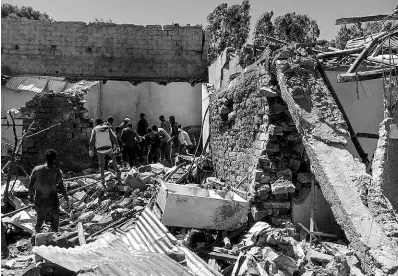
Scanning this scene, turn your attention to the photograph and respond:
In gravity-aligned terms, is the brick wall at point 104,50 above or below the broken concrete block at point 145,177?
above

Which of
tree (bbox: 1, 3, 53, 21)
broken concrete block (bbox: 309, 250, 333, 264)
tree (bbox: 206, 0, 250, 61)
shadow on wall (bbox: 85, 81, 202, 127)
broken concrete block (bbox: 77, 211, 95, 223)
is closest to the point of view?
broken concrete block (bbox: 309, 250, 333, 264)

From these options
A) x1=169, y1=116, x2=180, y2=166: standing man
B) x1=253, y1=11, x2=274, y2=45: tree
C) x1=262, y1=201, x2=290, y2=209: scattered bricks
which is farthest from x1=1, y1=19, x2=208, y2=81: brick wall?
x1=262, y1=201, x2=290, y2=209: scattered bricks

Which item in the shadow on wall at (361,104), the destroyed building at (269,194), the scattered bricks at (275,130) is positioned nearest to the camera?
the destroyed building at (269,194)

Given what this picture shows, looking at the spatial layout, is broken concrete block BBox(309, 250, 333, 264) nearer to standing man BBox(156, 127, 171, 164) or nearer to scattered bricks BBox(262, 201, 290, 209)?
scattered bricks BBox(262, 201, 290, 209)

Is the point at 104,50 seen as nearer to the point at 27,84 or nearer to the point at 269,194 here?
the point at 27,84

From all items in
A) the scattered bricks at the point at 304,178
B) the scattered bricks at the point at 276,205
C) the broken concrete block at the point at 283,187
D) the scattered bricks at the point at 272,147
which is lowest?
the scattered bricks at the point at 276,205

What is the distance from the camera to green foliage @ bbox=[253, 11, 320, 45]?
19.0 meters

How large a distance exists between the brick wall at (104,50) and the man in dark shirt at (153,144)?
4.39 metres

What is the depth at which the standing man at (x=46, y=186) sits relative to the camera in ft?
19.1

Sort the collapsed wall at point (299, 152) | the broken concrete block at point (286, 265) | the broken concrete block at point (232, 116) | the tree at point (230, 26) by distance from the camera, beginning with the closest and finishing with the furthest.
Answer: the collapsed wall at point (299, 152) < the broken concrete block at point (286, 265) < the broken concrete block at point (232, 116) < the tree at point (230, 26)

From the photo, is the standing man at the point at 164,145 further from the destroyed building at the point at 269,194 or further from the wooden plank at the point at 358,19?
the wooden plank at the point at 358,19

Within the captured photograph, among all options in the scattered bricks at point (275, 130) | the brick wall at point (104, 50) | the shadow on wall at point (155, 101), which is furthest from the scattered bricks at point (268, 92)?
the brick wall at point (104, 50)

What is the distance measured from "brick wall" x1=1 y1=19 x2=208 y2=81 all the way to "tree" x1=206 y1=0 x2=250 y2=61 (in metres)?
5.30

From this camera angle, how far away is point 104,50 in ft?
48.1
